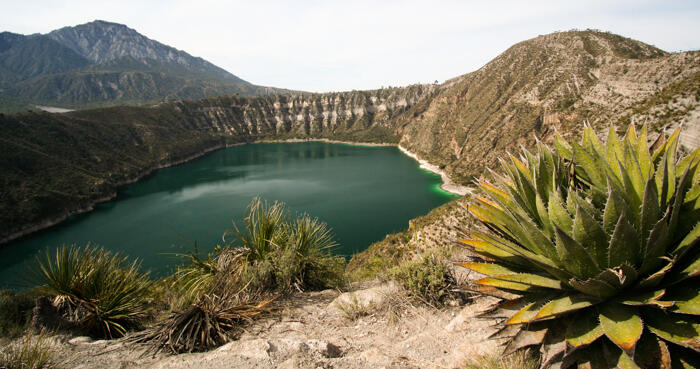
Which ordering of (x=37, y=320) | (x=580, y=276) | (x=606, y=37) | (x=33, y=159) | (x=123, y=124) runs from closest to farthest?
(x=580, y=276), (x=37, y=320), (x=33, y=159), (x=606, y=37), (x=123, y=124)

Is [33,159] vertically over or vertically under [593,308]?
under

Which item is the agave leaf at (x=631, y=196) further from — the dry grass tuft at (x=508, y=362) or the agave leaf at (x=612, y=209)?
the dry grass tuft at (x=508, y=362)

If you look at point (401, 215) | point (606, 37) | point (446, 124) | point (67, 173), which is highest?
point (606, 37)

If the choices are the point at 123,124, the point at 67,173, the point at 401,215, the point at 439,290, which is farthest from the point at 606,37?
the point at 123,124

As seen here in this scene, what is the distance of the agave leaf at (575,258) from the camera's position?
154 cm

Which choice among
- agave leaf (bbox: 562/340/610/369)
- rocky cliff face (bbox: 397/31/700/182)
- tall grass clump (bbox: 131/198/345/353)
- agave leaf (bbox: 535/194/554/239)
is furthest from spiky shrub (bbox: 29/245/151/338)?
rocky cliff face (bbox: 397/31/700/182)

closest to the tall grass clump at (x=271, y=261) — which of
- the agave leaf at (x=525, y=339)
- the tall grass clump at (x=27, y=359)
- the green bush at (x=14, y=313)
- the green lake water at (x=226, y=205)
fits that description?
the tall grass clump at (x=27, y=359)

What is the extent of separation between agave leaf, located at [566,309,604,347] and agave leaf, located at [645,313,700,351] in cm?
21

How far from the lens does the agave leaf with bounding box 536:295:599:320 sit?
61.3 inches

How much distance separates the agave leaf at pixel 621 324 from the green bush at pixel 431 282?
163 cm

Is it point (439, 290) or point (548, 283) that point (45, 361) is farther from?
point (548, 283)

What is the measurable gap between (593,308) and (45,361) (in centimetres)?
407

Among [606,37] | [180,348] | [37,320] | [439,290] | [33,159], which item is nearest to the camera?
[180,348]

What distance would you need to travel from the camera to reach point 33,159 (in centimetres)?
4753
